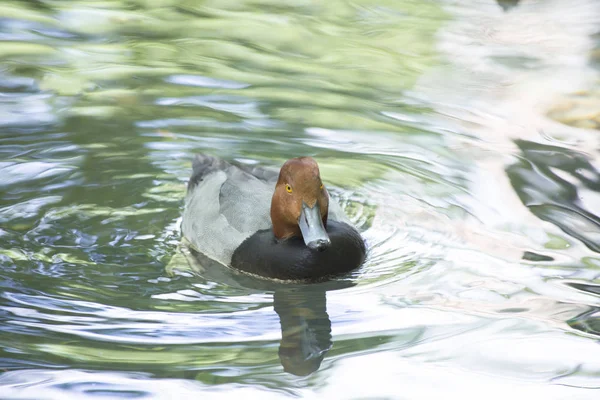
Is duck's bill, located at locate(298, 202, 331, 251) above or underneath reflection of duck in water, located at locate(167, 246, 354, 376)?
above

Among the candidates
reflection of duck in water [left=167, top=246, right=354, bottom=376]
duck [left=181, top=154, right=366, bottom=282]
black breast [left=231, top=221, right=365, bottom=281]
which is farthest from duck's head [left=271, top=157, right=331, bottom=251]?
reflection of duck in water [left=167, top=246, right=354, bottom=376]

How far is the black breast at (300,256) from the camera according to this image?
238 inches

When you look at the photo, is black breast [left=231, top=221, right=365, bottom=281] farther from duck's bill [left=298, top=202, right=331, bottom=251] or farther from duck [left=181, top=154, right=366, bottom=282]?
duck's bill [left=298, top=202, right=331, bottom=251]

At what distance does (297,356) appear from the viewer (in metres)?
5.04

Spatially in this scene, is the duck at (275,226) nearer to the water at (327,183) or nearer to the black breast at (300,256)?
the black breast at (300,256)

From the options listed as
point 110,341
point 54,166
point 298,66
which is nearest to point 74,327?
point 110,341

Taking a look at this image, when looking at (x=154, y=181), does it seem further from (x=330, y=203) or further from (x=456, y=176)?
(x=456, y=176)

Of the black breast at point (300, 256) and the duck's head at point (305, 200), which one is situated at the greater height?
the duck's head at point (305, 200)

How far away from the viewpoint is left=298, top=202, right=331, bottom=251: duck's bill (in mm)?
5844

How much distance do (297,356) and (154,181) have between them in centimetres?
303

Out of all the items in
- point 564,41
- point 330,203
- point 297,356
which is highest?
point 564,41

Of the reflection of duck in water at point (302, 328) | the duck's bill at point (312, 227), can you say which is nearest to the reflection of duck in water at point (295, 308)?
the reflection of duck in water at point (302, 328)

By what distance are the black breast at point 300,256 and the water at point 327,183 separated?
0.11 meters

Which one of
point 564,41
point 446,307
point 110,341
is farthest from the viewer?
point 564,41
